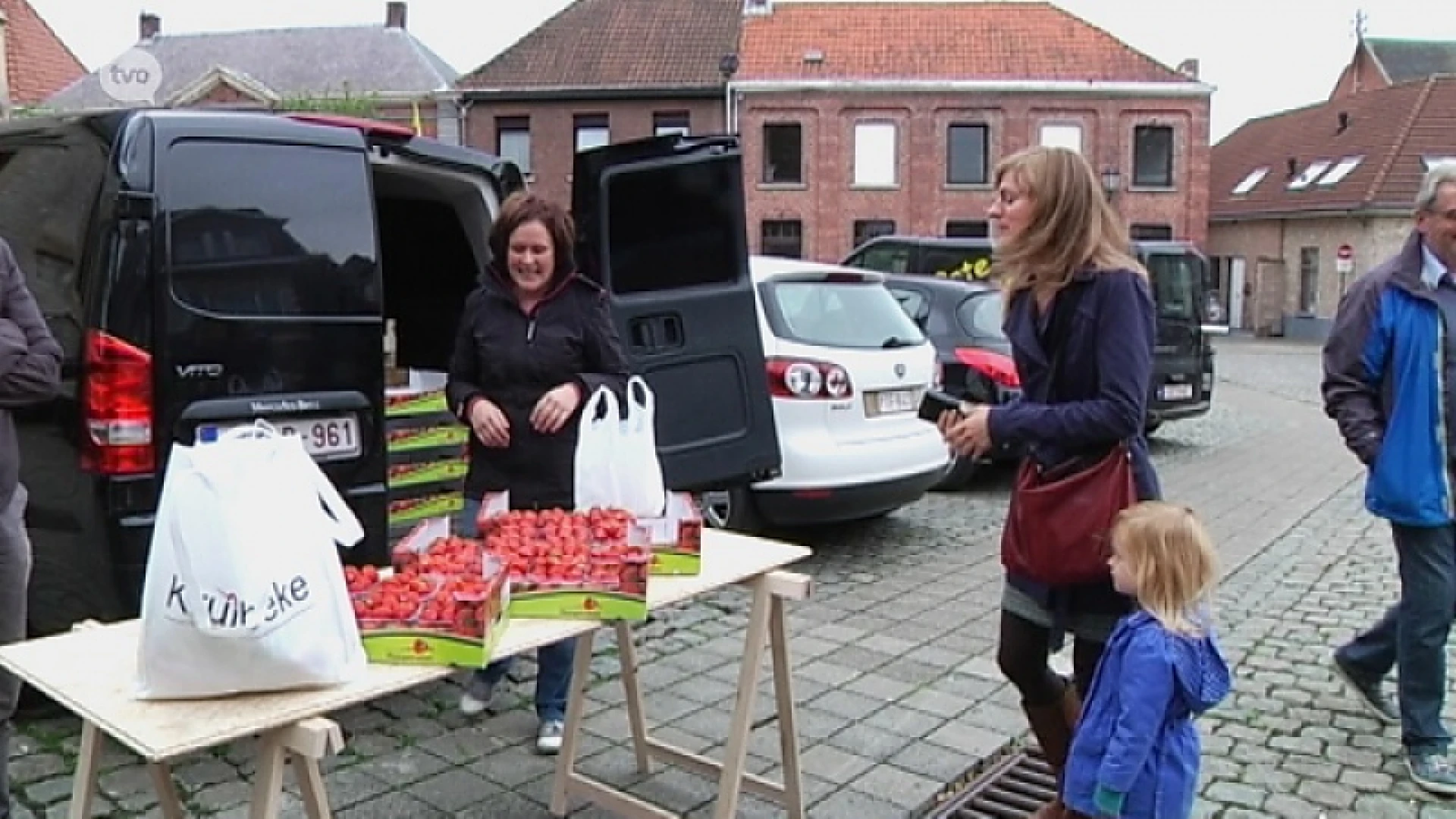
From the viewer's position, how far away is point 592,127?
36.4m

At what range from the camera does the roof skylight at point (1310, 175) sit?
37.4 meters

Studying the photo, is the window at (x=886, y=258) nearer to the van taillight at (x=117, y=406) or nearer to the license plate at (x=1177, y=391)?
the license plate at (x=1177, y=391)

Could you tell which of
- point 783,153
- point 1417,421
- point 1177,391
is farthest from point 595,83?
point 1417,421

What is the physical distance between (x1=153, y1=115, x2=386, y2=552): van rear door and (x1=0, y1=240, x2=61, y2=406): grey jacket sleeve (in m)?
0.46

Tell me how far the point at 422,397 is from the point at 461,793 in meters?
2.57

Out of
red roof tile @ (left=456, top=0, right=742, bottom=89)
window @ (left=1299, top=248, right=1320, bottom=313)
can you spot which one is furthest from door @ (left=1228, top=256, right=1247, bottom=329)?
red roof tile @ (left=456, top=0, right=742, bottom=89)

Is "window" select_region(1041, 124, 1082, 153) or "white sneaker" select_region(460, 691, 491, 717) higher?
"window" select_region(1041, 124, 1082, 153)

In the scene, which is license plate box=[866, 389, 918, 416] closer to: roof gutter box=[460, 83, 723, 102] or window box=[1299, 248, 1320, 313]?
roof gutter box=[460, 83, 723, 102]

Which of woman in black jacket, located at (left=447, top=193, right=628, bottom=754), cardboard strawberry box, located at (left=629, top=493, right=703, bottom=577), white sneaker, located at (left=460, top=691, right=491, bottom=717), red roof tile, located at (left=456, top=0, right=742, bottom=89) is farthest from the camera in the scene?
red roof tile, located at (left=456, top=0, right=742, bottom=89)

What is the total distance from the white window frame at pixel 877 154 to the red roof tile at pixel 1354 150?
11.9m

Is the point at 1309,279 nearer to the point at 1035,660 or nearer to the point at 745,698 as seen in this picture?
the point at 1035,660

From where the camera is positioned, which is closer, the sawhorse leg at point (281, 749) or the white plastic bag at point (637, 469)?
the sawhorse leg at point (281, 749)

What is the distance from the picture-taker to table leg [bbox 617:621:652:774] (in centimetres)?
390

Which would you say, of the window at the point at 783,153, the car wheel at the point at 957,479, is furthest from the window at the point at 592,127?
the car wheel at the point at 957,479
